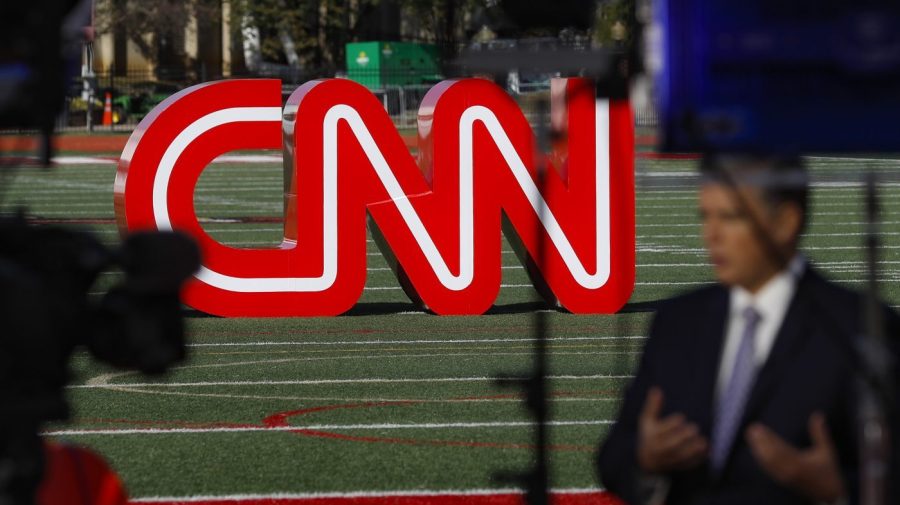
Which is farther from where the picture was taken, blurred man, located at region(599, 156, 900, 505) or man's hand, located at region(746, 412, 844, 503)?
blurred man, located at region(599, 156, 900, 505)

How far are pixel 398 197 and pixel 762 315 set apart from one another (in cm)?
987

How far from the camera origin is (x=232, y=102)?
44.9ft

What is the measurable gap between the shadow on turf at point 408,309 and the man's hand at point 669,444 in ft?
32.1

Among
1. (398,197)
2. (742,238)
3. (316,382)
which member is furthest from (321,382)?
(742,238)

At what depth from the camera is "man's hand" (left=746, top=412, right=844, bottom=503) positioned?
140 inches

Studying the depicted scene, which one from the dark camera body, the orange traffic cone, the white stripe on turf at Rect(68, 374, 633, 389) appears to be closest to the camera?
the dark camera body

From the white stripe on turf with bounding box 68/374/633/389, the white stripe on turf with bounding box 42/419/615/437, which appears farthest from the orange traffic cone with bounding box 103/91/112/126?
the white stripe on turf with bounding box 42/419/615/437

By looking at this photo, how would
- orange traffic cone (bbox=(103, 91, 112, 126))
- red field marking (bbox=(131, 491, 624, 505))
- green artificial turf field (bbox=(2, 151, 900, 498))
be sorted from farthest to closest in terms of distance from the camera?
orange traffic cone (bbox=(103, 91, 112, 126))
green artificial turf field (bbox=(2, 151, 900, 498))
red field marking (bbox=(131, 491, 624, 505))

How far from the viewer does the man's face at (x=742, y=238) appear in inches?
148

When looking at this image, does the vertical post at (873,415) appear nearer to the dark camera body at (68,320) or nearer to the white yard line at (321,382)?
the dark camera body at (68,320)

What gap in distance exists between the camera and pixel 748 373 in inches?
145

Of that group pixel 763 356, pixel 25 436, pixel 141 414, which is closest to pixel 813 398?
pixel 763 356

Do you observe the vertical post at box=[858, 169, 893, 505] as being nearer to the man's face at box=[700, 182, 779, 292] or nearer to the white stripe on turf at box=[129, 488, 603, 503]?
the man's face at box=[700, 182, 779, 292]

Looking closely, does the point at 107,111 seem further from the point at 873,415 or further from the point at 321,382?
the point at 873,415
